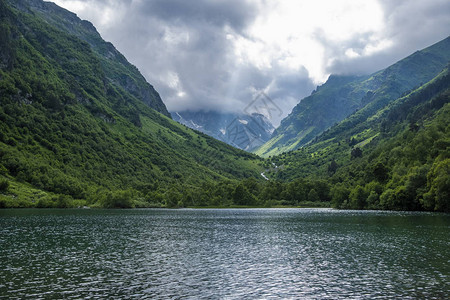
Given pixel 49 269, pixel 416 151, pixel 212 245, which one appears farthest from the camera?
pixel 416 151

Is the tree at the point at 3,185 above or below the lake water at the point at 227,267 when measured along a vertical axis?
above

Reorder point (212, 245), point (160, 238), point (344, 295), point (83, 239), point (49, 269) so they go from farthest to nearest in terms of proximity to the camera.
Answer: point (160, 238) → point (83, 239) → point (212, 245) → point (49, 269) → point (344, 295)

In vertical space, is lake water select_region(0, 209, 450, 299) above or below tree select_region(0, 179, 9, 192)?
below

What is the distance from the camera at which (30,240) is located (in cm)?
6938

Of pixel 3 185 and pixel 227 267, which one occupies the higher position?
pixel 3 185

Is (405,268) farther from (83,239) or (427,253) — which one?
(83,239)

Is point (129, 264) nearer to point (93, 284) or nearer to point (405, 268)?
point (93, 284)

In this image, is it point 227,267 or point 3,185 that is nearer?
point 227,267

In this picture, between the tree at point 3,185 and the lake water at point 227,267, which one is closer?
the lake water at point 227,267

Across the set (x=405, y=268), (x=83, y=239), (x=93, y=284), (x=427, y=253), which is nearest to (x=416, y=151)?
(x=427, y=253)

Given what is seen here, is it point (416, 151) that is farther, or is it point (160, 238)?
point (416, 151)

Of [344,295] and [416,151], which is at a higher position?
[416,151]

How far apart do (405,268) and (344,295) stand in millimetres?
16506

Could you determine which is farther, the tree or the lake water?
the tree
